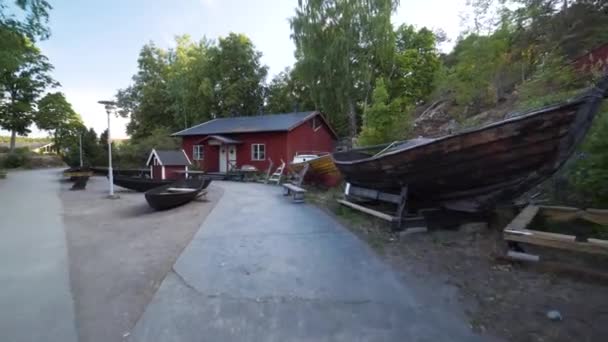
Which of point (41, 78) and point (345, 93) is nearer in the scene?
point (345, 93)

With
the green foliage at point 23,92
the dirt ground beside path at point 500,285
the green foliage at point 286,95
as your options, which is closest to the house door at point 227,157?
the green foliage at point 286,95

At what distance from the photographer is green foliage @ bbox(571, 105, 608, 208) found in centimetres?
301

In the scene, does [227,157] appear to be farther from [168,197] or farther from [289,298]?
[289,298]

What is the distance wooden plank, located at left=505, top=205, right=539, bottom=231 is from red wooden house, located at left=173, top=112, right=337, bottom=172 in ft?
38.6

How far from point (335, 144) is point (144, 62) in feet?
88.7

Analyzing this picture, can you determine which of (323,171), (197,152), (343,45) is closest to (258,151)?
(197,152)

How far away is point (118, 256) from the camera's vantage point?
→ 144 inches

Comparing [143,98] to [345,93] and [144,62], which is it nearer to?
[144,62]

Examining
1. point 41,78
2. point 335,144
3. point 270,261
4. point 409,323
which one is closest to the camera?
point 409,323

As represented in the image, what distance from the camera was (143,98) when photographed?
3058 centimetres

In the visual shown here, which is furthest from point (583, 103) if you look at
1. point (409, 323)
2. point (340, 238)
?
point (340, 238)

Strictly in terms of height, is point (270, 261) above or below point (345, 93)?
below

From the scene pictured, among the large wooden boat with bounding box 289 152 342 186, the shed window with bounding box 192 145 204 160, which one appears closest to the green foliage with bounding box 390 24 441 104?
the large wooden boat with bounding box 289 152 342 186

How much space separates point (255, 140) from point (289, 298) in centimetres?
1364
